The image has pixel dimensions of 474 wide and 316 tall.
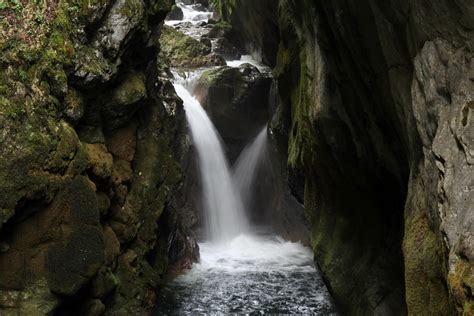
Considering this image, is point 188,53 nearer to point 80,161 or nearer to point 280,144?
point 280,144

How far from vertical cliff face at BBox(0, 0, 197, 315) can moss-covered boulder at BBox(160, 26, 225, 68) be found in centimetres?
1286

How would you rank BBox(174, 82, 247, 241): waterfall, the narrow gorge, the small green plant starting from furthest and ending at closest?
BBox(174, 82, 247, 241): waterfall < the small green plant < the narrow gorge

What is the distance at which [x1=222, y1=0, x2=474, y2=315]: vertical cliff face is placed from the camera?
4.73 m

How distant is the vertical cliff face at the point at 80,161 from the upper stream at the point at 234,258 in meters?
1.45

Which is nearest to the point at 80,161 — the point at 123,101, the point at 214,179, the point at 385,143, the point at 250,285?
the point at 123,101

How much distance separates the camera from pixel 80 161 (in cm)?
998

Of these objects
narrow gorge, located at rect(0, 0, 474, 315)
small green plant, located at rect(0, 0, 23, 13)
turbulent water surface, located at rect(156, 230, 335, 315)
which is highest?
small green plant, located at rect(0, 0, 23, 13)

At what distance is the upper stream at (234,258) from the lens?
12523mm

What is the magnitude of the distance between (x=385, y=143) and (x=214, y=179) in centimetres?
1435

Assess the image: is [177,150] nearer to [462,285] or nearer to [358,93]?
[358,93]

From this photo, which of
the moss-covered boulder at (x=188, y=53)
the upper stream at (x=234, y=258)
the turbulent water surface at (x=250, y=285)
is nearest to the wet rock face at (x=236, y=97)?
the upper stream at (x=234, y=258)

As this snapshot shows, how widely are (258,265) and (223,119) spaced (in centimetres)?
878

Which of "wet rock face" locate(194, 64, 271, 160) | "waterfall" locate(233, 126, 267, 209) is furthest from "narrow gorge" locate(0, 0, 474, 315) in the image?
"waterfall" locate(233, 126, 267, 209)

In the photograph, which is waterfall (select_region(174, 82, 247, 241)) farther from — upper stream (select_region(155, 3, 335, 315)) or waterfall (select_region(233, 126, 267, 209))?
waterfall (select_region(233, 126, 267, 209))
